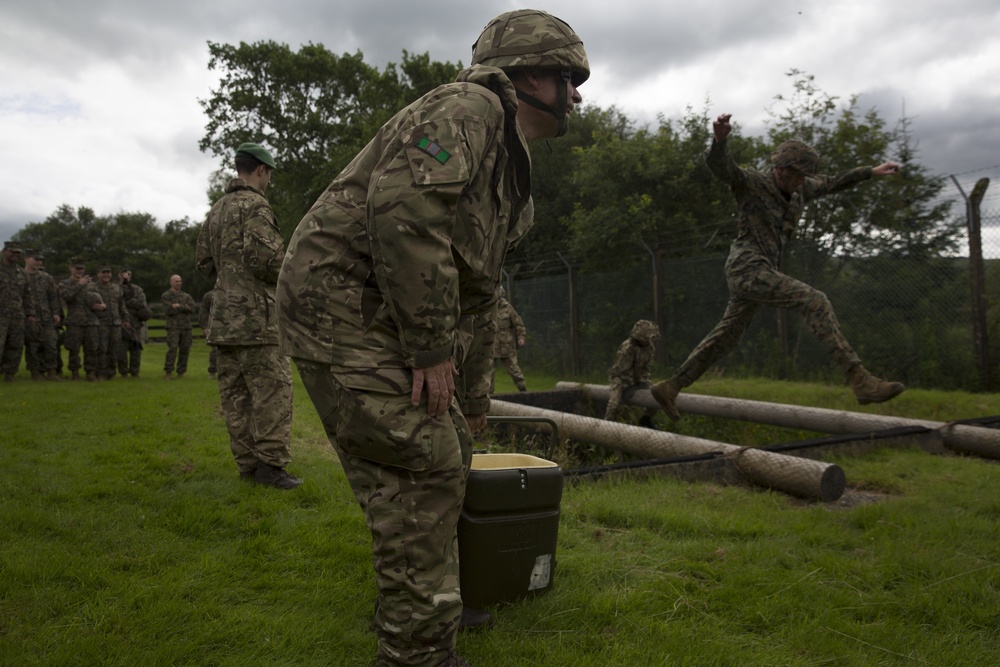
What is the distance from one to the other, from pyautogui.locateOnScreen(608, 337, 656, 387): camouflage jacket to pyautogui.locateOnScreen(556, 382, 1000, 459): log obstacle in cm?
19

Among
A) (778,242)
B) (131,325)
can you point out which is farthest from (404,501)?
(131,325)

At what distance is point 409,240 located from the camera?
1.99m

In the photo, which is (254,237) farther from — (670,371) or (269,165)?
(670,371)

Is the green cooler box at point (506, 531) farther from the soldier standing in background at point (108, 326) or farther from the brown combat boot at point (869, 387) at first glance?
the soldier standing in background at point (108, 326)

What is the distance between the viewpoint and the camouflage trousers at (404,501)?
209cm

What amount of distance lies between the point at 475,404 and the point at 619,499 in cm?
174

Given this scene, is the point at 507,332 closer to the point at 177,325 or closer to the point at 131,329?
the point at 177,325

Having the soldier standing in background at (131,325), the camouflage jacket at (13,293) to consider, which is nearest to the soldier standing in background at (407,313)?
the camouflage jacket at (13,293)

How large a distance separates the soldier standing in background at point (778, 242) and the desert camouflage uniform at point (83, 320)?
38.6ft

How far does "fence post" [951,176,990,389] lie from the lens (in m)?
9.34

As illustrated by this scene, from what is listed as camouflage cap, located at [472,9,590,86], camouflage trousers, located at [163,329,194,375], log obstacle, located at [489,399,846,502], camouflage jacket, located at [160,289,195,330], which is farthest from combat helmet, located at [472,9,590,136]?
camouflage trousers, located at [163,329,194,375]

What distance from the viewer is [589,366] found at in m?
15.6

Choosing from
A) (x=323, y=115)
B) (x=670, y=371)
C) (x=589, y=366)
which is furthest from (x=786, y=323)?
(x=323, y=115)

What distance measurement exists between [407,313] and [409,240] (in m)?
0.21
